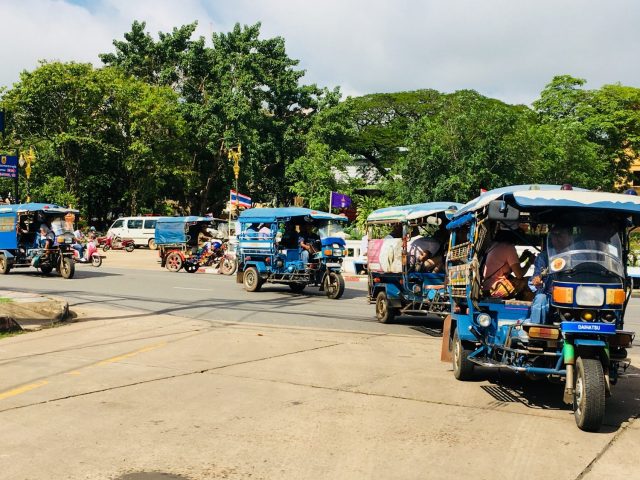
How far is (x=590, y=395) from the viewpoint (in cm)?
607

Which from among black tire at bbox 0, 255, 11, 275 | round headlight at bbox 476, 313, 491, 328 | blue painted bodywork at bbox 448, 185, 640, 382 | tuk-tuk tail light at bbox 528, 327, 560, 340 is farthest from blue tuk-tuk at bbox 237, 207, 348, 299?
tuk-tuk tail light at bbox 528, 327, 560, 340

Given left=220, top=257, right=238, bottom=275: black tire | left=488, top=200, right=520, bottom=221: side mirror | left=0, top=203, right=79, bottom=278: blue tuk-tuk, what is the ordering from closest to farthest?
left=488, top=200, right=520, bottom=221: side mirror → left=0, top=203, right=79, bottom=278: blue tuk-tuk → left=220, top=257, right=238, bottom=275: black tire

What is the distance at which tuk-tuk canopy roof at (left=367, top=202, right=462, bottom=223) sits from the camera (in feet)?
41.5

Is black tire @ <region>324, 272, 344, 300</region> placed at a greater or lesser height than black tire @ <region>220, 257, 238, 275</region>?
lesser

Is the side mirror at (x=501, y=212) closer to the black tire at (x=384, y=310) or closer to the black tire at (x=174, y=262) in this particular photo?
the black tire at (x=384, y=310)

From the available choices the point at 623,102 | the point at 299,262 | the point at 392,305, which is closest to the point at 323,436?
the point at 392,305

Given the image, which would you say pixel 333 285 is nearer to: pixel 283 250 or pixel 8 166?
pixel 283 250

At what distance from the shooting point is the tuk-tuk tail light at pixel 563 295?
Answer: 651 cm

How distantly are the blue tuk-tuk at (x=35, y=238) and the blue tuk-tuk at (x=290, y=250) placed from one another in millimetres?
6634

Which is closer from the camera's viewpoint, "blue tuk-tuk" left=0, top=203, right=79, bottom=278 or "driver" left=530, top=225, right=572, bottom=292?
"driver" left=530, top=225, right=572, bottom=292

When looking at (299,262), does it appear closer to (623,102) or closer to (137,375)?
(137,375)

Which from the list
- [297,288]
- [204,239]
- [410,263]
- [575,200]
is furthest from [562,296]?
[204,239]

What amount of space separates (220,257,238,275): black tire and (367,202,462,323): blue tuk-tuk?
1404 cm

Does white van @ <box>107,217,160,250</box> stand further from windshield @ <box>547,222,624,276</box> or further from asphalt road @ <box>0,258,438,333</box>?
windshield @ <box>547,222,624,276</box>
